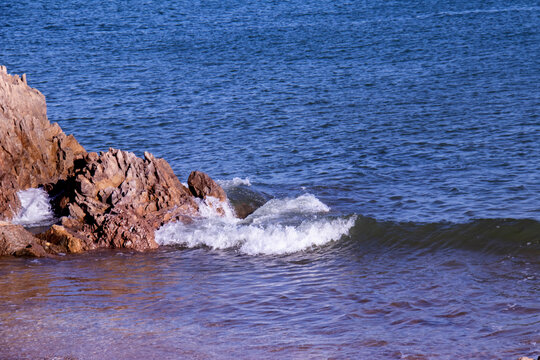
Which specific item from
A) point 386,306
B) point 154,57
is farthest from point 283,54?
point 386,306

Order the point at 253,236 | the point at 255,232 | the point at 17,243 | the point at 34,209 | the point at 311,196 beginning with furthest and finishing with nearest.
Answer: the point at 311,196 → the point at 34,209 → the point at 255,232 → the point at 253,236 → the point at 17,243

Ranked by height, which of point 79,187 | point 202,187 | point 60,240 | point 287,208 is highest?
point 79,187

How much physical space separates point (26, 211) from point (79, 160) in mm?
2024

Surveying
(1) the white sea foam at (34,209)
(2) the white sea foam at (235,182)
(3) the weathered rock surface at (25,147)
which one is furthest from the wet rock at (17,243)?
(2) the white sea foam at (235,182)

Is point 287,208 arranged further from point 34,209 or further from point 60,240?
point 34,209

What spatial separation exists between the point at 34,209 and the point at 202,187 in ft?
14.2

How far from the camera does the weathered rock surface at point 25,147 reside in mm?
16891

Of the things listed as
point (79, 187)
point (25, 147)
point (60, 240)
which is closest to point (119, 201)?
point (79, 187)

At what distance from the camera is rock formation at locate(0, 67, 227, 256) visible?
1519cm

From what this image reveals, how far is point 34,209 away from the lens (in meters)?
16.7

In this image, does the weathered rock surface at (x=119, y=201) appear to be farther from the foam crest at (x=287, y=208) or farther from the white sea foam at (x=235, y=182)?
the white sea foam at (x=235, y=182)

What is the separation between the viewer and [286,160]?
2312 centimetres

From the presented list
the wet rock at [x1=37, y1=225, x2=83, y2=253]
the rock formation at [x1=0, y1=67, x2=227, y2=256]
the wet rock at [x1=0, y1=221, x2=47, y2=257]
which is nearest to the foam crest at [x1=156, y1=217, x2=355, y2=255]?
the rock formation at [x1=0, y1=67, x2=227, y2=256]

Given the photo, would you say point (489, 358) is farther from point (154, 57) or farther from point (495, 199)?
point (154, 57)
